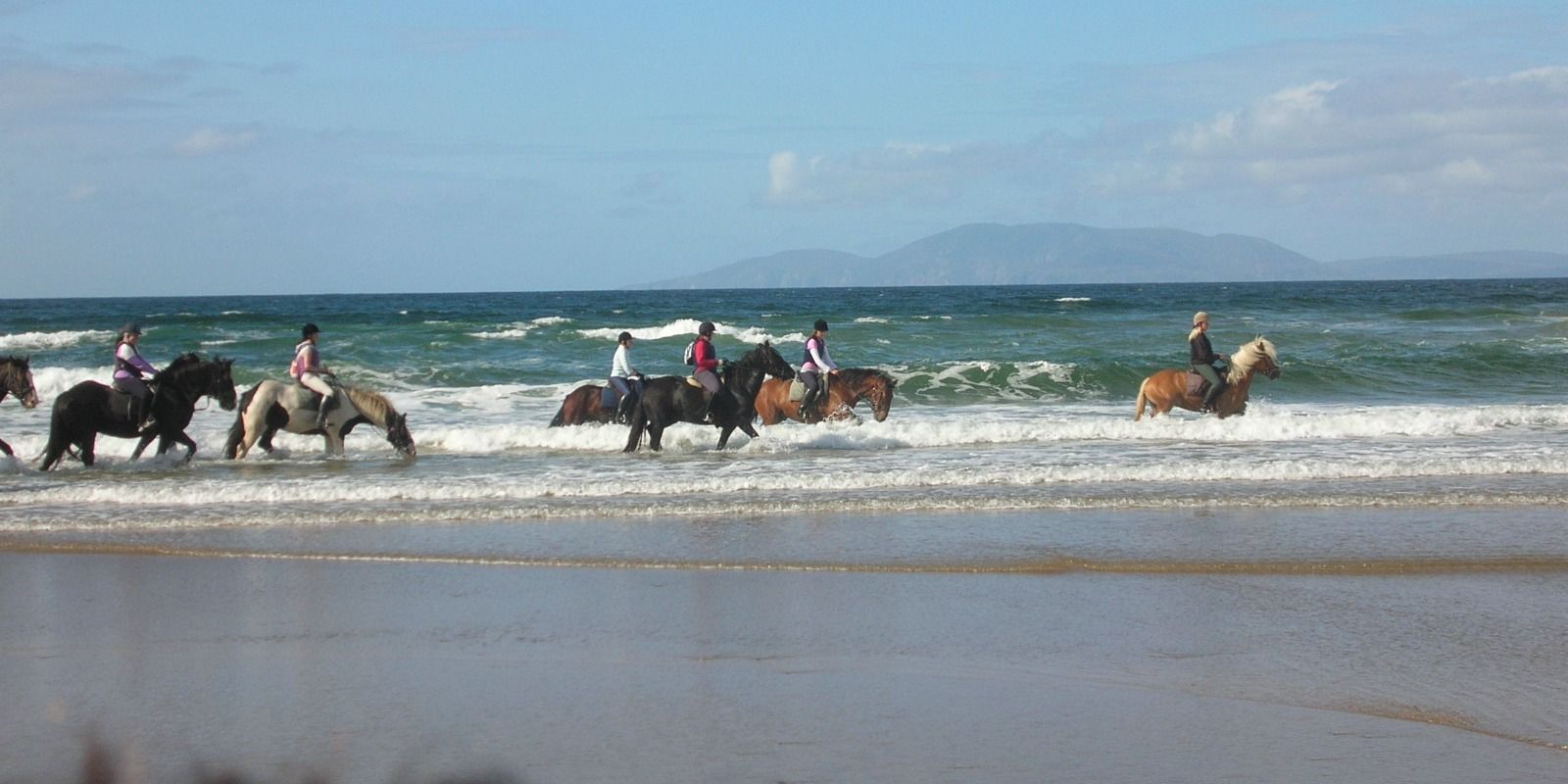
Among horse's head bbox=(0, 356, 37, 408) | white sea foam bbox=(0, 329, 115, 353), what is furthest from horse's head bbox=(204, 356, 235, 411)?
white sea foam bbox=(0, 329, 115, 353)

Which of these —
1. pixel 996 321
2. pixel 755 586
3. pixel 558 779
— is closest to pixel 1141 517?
pixel 755 586

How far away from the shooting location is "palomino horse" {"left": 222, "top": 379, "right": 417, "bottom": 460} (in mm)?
16203

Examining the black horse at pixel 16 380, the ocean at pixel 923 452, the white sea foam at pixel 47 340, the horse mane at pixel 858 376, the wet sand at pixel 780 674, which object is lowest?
the white sea foam at pixel 47 340

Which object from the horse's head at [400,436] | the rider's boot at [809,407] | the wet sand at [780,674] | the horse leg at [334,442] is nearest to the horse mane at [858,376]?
the rider's boot at [809,407]

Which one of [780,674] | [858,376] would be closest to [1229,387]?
[858,376]

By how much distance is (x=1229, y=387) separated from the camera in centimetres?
1914

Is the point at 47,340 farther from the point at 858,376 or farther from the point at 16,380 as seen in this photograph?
the point at 858,376

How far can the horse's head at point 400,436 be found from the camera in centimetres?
1642

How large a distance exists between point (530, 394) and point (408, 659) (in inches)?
687

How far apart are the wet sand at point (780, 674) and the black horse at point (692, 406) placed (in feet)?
24.5

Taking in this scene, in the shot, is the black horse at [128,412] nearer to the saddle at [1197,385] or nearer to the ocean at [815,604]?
the ocean at [815,604]

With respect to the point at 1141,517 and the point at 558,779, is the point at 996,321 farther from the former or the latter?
the point at 558,779

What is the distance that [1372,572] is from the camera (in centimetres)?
898

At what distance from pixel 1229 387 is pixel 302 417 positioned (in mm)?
11886
